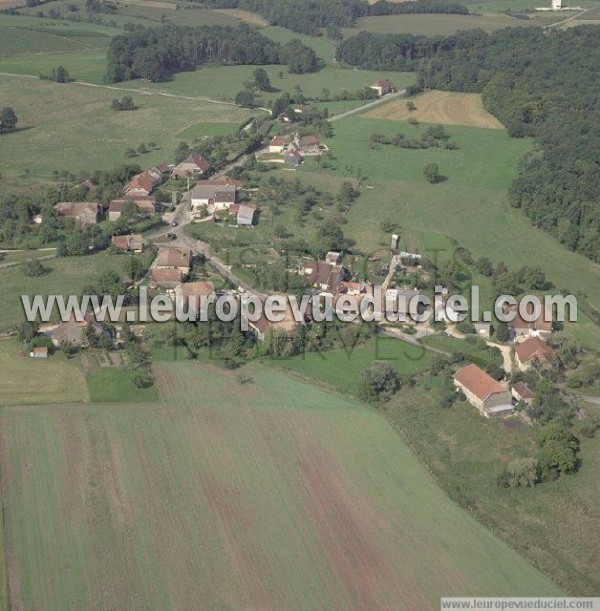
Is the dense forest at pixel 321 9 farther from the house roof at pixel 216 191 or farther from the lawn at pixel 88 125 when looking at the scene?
the house roof at pixel 216 191

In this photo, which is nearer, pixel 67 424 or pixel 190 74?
pixel 67 424

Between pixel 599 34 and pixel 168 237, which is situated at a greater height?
pixel 599 34

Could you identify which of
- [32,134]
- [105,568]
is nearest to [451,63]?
[32,134]

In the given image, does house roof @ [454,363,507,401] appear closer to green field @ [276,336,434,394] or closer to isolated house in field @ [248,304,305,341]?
green field @ [276,336,434,394]

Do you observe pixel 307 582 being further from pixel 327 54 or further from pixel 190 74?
pixel 327 54

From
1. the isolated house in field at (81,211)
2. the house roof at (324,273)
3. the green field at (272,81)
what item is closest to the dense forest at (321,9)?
the green field at (272,81)

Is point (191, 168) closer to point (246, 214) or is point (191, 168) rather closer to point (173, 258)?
point (246, 214)

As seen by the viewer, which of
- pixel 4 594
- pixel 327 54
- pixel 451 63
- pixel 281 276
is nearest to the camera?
pixel 4 594
